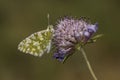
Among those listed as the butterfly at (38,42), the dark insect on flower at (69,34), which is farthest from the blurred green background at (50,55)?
the butterfly at (38,42)

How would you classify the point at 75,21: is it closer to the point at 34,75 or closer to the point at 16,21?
the point at 34,75

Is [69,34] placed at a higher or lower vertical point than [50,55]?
lower

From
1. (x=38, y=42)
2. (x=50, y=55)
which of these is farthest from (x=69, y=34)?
(x=50, y=55)

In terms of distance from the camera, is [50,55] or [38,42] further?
[50,55]

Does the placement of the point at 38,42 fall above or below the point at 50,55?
below

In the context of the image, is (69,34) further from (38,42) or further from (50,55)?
(50,55)
